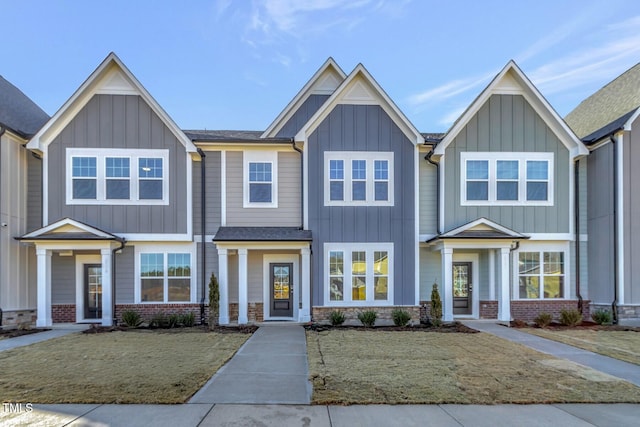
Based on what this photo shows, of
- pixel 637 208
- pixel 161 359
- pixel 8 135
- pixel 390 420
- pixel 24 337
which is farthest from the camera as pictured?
pixel 637 208

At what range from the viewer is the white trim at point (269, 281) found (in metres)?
13.6

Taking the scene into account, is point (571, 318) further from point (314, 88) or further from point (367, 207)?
point (314, 88)

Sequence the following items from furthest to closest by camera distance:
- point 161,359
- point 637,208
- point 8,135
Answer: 1. point 637,208
2. point 8,135
3. point 161,359

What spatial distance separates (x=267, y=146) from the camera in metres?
13.5

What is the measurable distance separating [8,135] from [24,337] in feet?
20.5

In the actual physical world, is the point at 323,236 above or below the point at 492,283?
above

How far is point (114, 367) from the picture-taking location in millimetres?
7285

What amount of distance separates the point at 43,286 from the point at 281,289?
741 cm

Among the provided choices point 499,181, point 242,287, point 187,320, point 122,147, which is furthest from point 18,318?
point 499,181

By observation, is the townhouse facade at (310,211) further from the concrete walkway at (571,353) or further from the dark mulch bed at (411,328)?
the concrete walkway at (571,353)

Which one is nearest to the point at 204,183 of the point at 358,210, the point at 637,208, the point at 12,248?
the point at 358,210

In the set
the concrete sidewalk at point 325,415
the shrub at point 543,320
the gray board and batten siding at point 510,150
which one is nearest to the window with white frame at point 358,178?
the gray board and batten siding at point 510,150

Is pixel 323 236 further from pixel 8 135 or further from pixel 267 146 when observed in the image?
pixel 8 135

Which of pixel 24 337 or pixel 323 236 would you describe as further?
pixel 323 236
